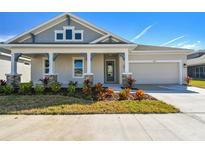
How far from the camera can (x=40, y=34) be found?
58.7 feet

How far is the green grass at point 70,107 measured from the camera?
807 centimetres

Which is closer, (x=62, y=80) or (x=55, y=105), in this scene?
(x=55, y=105)

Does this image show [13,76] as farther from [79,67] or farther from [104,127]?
[104,127]

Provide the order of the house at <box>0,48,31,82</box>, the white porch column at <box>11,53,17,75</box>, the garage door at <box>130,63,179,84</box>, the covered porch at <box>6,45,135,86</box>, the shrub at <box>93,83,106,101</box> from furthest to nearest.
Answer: the house at <box>0,48,31,82</box>, the garage door at <box>130,63,179,84</box>, the covered porch at <box>6,45,135,86</box>, the white porch column at <box>11,53,17,75</box>, the shrub at <box>93,83,106,101</box>

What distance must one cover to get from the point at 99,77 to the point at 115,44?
14.1 feet

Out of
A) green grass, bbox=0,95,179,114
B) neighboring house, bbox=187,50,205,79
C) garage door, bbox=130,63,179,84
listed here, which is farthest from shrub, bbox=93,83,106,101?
neighboring house, bbox=187,50,205,79

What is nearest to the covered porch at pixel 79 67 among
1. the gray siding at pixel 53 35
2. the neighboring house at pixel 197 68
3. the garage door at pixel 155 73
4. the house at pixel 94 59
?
the house at pixel 94 59

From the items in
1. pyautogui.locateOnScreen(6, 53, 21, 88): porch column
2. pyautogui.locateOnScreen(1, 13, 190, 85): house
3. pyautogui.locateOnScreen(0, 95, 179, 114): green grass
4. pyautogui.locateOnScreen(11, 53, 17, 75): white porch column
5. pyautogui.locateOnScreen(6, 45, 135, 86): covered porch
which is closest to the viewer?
pyautogui.locateOnScreen(0, 95, 179, 114): green grass

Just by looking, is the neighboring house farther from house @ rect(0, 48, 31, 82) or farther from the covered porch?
house @ rect(0, 48, 31, 82)

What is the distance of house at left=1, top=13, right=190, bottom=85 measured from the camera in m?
17.6

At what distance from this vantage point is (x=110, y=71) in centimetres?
1953

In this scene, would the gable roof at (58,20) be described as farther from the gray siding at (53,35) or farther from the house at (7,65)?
the house at (7,65)
